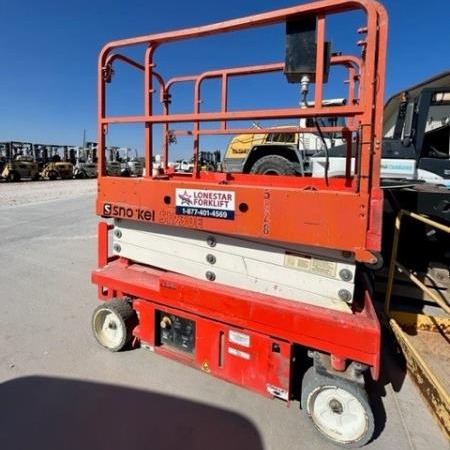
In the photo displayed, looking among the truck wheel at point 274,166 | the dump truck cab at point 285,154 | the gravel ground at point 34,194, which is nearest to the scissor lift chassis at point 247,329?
the dump truck cab at point 285,154

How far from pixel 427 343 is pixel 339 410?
134 cm

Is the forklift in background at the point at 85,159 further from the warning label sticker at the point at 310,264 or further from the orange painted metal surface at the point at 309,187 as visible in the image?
the warning label sticker at the point at 310,264

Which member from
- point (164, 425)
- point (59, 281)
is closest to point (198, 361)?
point (164, 425)

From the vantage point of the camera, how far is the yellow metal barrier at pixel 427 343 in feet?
7.61

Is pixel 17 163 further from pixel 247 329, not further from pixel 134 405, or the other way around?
pixel 247 329

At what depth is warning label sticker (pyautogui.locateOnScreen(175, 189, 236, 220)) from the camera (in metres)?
2.42

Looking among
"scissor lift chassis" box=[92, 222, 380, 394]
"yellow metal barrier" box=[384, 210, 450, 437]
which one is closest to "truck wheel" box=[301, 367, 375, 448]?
"scissor lift chassis" box=[92, 222, 380, 394]

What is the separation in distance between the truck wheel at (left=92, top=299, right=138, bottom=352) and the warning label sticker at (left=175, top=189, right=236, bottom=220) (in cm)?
110

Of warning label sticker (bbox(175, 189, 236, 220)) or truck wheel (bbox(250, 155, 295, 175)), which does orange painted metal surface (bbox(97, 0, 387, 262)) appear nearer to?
warning label sticker (bbox(175, 189, 236, 220))

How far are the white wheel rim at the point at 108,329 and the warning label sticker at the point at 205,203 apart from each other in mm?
1238

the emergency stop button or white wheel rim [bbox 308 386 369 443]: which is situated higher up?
the emergency stop button

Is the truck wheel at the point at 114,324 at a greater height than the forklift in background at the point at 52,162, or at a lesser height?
lesser

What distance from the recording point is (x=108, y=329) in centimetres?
322

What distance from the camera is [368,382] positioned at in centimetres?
281
